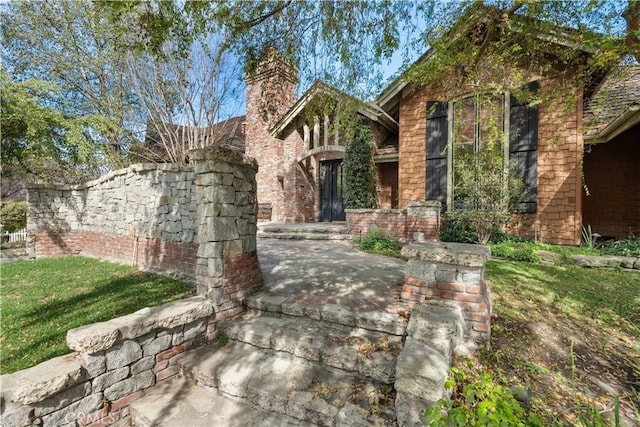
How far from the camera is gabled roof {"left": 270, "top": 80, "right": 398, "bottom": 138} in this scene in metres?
4.60

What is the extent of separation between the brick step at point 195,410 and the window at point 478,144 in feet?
23.0

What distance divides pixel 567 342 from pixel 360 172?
734cm

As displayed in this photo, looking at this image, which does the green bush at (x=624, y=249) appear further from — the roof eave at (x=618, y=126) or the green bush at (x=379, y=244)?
the green bush at (x=379, y=244)

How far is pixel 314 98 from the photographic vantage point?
197 inches

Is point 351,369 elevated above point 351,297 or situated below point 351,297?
below

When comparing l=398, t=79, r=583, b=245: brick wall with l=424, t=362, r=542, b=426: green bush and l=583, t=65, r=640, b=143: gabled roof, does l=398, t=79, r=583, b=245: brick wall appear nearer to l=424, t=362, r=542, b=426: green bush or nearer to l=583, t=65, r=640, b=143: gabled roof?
l=583, t=65, r=640, b=143: gabled roof

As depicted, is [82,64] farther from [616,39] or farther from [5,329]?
[616,39]

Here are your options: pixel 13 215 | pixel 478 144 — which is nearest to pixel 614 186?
pixel 478 144

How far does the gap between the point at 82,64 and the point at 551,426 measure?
17.8 meters

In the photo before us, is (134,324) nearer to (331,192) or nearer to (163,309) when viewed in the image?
(163,309)

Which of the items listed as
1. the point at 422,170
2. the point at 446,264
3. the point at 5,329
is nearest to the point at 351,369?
the point at 446,264

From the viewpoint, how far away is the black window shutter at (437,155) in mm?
8641

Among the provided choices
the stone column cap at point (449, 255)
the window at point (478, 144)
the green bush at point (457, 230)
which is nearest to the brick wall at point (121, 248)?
the stone column cap at point (449, 255)

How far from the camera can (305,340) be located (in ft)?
8.77
